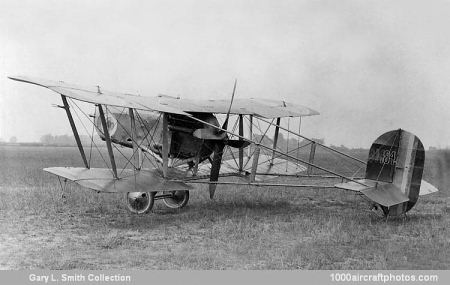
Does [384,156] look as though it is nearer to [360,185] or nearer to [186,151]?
[360,185]

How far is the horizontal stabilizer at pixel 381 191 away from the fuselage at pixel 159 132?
3523mm

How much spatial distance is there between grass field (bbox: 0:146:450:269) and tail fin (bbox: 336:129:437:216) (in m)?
0.49

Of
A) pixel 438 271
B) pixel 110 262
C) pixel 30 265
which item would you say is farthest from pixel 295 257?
pixel 30 265

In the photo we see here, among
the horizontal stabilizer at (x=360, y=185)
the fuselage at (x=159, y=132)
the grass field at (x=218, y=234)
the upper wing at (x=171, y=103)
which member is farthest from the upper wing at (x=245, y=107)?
the horizontal stabilizer at (x=360, y=185)

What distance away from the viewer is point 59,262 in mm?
5980

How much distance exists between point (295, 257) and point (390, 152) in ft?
12.8

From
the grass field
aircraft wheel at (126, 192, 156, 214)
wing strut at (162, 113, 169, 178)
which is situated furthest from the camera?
aircraft wheel at (126, 192, 156, 214)

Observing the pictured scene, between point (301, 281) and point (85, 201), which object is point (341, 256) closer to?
point (301, 281)

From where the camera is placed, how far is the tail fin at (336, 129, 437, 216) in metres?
8.65

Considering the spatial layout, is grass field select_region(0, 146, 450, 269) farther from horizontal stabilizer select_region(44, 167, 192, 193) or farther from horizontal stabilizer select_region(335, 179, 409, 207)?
horizontal stabilizer select_region(44, 167, 192, 193)

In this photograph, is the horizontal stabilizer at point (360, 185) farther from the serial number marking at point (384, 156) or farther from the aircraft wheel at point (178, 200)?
the aircraft wheel at point (178, 200)

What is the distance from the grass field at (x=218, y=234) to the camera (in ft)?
20.0

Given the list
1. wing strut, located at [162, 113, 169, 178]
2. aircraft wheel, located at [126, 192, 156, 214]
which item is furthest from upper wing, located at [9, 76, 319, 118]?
aircraft wheel, located at [126, 192, 156, 214]

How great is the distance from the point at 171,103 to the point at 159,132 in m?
0.88
